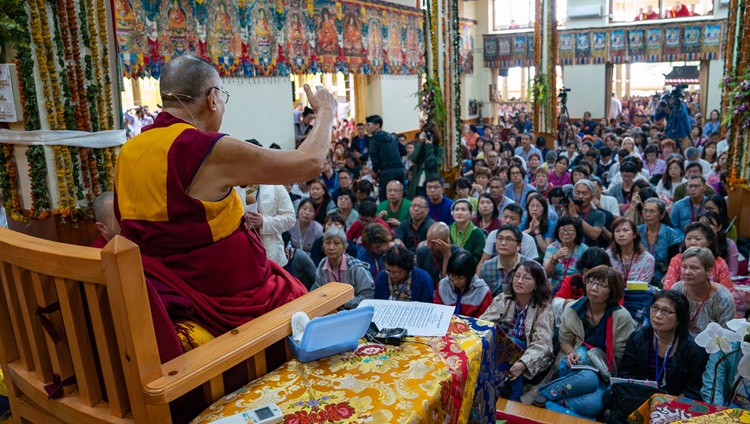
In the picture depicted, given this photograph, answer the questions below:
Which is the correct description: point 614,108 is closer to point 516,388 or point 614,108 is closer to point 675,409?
point 516,388

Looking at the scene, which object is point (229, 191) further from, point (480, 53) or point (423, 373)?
point (480, 53)

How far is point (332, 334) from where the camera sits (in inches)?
62.1

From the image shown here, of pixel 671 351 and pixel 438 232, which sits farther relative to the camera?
pixel 438 232

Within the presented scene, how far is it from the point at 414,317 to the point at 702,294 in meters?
2.62

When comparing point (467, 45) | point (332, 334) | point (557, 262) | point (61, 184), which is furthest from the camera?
point (467, 45)

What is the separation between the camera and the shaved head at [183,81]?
177cm

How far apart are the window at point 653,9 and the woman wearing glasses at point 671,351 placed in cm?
1499

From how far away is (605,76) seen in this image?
55.6 ft

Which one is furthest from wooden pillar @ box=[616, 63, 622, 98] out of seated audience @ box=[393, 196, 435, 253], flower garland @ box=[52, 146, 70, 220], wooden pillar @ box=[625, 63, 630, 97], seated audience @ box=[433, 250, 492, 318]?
flower garland @ box=[52, 146, 70, 220]

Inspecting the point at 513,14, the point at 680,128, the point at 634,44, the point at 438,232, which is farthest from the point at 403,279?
the point at 513,14

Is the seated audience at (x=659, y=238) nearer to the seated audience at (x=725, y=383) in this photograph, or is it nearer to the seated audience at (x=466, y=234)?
the seated audience at (x=466, y=234)

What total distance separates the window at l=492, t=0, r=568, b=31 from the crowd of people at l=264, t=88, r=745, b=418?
11.6 meters

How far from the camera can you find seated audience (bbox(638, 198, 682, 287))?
4.93 meters

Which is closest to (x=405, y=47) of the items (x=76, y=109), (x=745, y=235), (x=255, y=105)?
(x=255, y=105)
